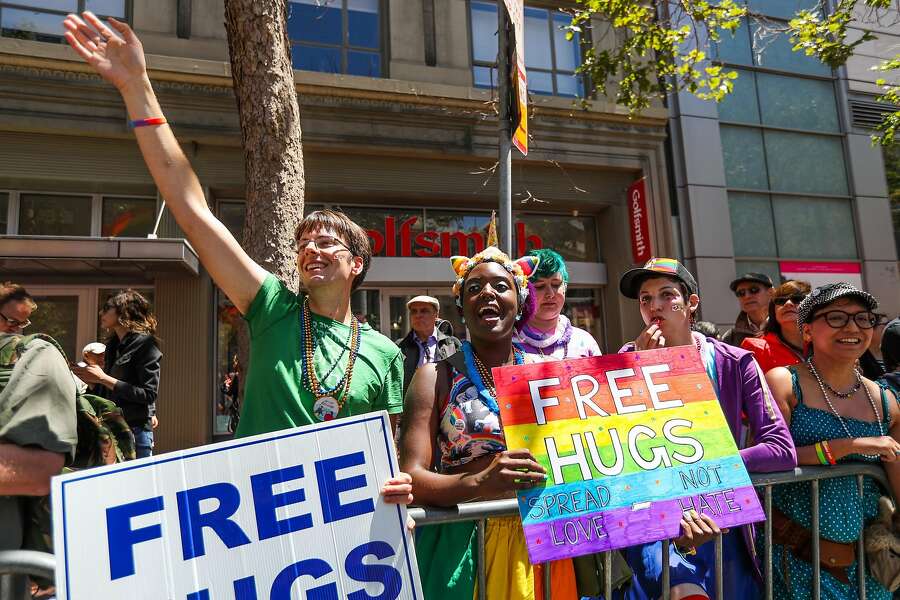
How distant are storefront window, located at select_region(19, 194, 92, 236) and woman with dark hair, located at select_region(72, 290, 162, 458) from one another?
507 centimetres

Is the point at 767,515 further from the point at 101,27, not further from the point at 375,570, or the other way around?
the point at 101,27

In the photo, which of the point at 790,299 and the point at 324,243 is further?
the point at 790,299

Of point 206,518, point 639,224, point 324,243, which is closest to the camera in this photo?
point 206,518

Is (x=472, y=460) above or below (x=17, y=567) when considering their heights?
above

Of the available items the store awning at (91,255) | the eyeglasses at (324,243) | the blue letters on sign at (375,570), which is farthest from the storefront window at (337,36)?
the blue letters on sign at (375,570)

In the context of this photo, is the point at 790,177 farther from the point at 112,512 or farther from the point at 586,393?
the point at 112,512

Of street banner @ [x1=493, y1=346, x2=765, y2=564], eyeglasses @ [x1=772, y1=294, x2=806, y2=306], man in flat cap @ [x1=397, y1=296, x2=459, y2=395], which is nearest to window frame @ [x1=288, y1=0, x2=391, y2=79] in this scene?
man in flat cap @ [x1=397, y1=296, x2=459, y2=395]

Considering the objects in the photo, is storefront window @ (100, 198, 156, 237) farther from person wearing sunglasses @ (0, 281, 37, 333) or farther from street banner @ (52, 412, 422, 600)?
street banner @ (52, 412, 422, 600)

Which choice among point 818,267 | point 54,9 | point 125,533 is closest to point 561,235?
point 818,267

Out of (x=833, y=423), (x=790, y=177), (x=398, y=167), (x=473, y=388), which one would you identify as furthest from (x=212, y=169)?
(x=790, y=177)

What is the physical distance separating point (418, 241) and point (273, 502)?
8.69m

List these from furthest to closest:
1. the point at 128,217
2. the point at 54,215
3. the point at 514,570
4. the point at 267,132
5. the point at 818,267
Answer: the point at 818,267 → the point at 128,217 → the point at 54,215 → the point at 267,132 → the point at 514,570

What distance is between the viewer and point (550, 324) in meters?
3.66

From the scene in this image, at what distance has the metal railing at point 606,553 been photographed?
5.28ft
